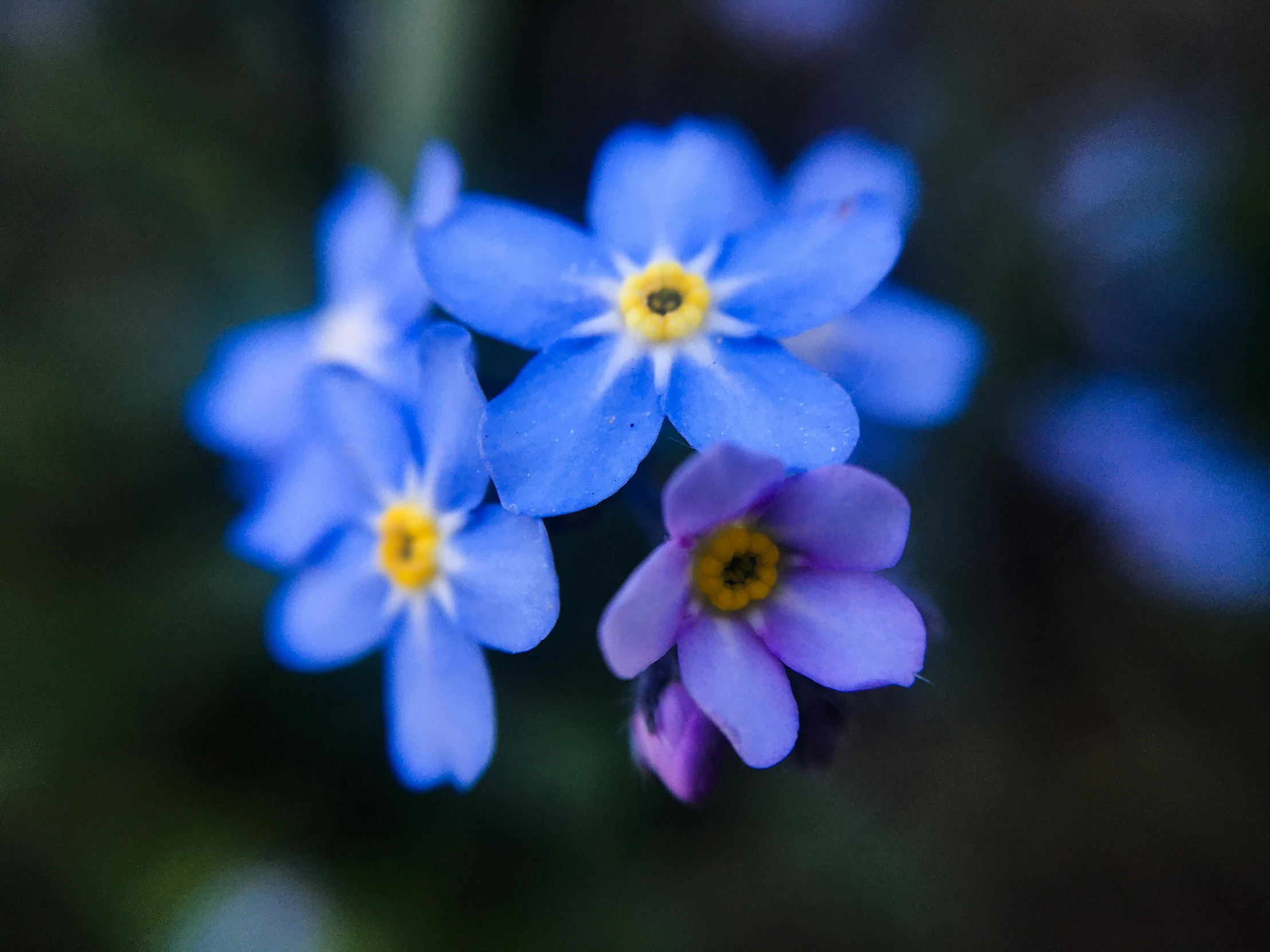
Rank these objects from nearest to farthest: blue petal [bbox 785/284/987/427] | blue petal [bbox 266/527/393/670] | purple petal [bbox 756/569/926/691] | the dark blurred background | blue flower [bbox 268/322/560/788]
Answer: purple petal [bbox 756/569/926/691] < blue flower [bbox 268/322/560/788] < blue petal [bbox 266/527/393/670] < blue petal [bbox 785/284/987/427] < the dark blurred background

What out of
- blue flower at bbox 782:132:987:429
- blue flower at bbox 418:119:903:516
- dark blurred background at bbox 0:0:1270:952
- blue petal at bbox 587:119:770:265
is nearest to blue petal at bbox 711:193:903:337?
blue flower at bbox 418:119:903:516

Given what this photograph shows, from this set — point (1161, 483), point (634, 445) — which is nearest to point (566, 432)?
point (634, 445)

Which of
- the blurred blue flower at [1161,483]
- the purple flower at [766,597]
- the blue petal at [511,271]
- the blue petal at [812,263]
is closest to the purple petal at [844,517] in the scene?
the purple flower at [766,597]

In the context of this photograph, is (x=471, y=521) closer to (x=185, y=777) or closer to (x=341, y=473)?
(x=341, y=473)

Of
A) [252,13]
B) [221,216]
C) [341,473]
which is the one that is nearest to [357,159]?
[221,216]

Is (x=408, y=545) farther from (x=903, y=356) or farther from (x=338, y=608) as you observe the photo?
(x=903, y=356)

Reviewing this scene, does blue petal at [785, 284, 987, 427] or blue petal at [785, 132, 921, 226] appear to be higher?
blue petal at [785, 132, 921, 226]

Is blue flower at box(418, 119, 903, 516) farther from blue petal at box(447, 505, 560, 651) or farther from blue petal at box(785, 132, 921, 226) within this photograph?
blue petal at box(785, 132, 921, 226)
